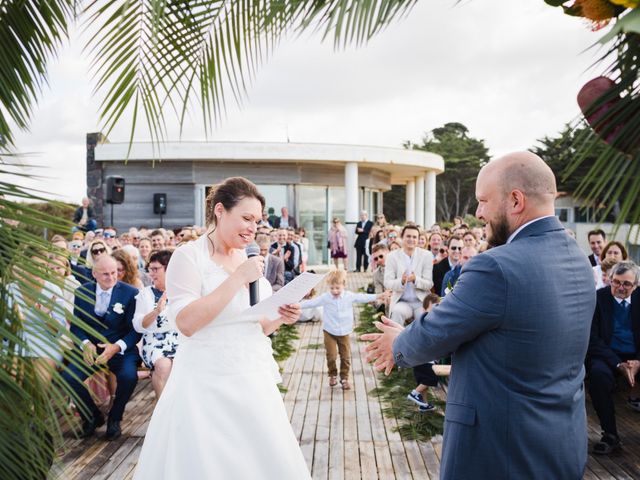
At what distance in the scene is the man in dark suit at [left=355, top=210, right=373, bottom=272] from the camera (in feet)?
67.2

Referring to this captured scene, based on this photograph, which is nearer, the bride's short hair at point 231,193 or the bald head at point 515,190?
the bald head at point 515,190

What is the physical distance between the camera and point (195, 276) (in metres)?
2.77

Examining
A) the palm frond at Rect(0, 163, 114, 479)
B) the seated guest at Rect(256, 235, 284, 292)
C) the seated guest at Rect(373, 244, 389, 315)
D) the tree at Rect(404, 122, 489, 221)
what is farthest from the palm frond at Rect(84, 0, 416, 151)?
the tree at Rect(404, 122, 489, 221)

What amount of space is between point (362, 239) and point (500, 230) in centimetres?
1882

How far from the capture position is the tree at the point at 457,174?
57.1 m

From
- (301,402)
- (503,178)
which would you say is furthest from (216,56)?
(301,402)

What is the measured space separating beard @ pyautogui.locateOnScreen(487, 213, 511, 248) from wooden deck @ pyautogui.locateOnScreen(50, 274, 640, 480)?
281 centimetres

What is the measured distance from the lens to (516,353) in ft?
6.40

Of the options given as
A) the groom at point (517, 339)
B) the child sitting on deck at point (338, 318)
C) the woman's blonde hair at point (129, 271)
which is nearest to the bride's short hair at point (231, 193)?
the groom at point (517, 339)

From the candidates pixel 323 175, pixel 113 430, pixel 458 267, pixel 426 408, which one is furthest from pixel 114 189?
pixel 426 408

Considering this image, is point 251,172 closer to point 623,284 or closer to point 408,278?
point 408,278

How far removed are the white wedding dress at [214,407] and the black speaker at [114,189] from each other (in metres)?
12.9

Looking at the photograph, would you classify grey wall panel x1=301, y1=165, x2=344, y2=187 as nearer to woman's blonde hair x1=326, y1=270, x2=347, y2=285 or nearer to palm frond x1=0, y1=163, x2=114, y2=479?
woman's blonde hair x1=326, y1=270, x2=347, y2=285

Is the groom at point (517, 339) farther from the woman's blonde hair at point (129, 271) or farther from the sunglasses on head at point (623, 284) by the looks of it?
the woman's blonde hair at point (129, 271)
